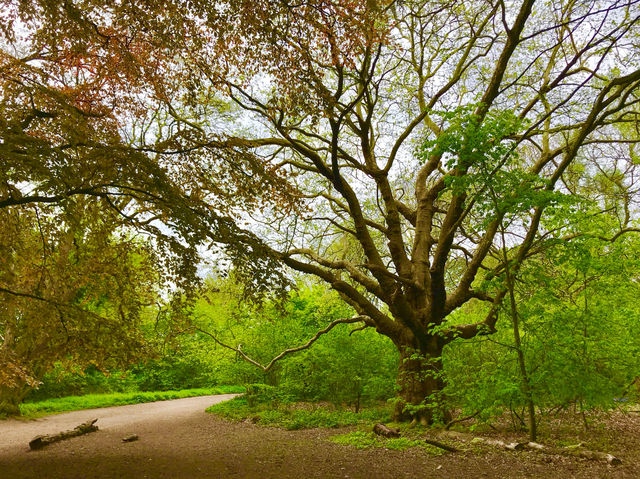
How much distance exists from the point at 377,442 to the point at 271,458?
1794mm

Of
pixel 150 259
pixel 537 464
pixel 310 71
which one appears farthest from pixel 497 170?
pixel 150 259

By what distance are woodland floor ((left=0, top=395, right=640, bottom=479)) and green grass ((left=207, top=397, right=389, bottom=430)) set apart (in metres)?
0.66

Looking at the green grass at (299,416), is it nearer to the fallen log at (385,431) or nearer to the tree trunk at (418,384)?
the tree trunk at (418,384)

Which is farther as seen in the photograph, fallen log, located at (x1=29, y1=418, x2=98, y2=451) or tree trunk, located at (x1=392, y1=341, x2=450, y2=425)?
tree trunk, located at (x1=392, y1=341, x2=450, y2=425)

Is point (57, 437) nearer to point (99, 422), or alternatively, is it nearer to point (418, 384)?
point (99, 422)

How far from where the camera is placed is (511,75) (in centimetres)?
880

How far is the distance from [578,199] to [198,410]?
12521 mm

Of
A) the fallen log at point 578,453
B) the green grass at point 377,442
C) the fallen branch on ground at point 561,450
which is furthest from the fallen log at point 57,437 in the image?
the fallen log at point 578,453

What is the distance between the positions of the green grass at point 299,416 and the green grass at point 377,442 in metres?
1.59

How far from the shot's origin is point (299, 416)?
9.78 m

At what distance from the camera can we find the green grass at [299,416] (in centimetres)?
923

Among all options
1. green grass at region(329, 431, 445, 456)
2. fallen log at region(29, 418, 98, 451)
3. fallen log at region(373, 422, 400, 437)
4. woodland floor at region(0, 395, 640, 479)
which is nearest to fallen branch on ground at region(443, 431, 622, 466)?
woodland floor at region(0, 395, 640, 479)

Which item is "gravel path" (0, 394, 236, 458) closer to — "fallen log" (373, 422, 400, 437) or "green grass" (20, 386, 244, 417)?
"green grass" (20, 386, 244, 417)

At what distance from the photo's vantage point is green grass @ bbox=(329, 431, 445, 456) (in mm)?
6129
